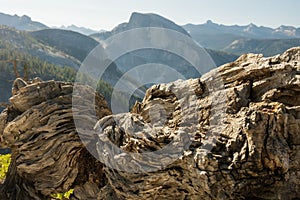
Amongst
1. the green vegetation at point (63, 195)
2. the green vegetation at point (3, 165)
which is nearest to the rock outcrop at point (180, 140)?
the green vegetation at point (63, 195)

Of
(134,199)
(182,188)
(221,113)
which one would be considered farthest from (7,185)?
(221,113)

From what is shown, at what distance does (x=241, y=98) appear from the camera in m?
9.20

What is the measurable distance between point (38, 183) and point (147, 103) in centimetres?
552

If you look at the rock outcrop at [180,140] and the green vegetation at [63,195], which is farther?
the green vegetation at [63,195]

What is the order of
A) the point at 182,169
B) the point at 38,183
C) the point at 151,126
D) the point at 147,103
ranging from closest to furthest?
the point at 182,169
the point at 151,126
the point at 147,103
the point at 38,183

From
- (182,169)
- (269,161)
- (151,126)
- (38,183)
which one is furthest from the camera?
(38,183)

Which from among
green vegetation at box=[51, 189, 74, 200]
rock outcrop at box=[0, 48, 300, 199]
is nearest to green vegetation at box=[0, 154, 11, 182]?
rock outcrop at box=[0, 48, 300, 199]

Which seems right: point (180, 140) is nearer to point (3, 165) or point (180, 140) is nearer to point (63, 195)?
point (63, 195)

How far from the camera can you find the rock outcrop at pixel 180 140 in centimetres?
814

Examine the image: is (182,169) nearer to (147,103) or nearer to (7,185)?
(147,103)

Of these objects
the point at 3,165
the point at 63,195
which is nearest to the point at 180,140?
the point at 63,195

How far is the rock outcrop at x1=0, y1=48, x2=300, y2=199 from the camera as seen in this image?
8141 mm

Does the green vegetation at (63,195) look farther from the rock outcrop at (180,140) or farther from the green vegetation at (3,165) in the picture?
the green vegetation at (3,165)

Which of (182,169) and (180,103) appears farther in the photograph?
(180,103)
